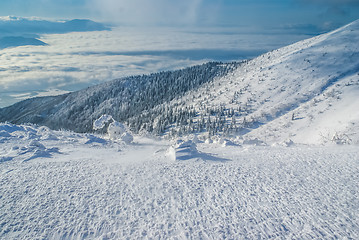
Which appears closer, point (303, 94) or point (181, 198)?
point (181, 198)

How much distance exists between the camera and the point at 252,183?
1304cm

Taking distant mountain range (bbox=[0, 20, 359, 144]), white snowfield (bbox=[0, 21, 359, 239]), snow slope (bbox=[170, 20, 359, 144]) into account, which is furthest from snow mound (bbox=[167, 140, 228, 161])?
distant mountain range (bbox=[0, 20, 359, 144])

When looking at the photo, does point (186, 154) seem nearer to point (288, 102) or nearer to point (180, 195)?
point (180, 195)

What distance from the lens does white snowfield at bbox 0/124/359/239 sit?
9.05 metres

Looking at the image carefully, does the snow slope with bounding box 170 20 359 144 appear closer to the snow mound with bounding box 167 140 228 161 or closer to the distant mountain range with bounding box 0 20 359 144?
the distant mountain range with bounding box 0 20 359 144

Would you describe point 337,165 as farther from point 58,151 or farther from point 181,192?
point 58,151

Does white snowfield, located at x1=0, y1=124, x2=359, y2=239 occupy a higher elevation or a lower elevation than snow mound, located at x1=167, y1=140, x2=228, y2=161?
lower

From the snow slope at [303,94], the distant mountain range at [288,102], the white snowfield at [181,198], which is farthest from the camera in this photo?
the distant mountain range at [288,102]

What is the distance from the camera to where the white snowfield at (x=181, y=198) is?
29.7 ft

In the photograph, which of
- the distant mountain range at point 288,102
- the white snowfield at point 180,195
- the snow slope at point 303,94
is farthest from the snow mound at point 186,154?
the distant mountain range at point 288,102

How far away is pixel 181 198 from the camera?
11.5m

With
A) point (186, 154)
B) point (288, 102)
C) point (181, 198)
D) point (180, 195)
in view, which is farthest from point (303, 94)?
point (181, 198)

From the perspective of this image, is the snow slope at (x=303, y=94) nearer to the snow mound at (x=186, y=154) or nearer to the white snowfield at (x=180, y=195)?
the white snowfield at (x=180, y=195)

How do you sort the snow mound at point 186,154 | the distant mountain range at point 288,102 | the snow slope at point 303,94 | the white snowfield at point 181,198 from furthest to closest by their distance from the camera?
the distant mountain range at point 288,102 → the snow slope at point 303,94 → the snow mound at point 186,154 → the white snowfield at point 181,198
